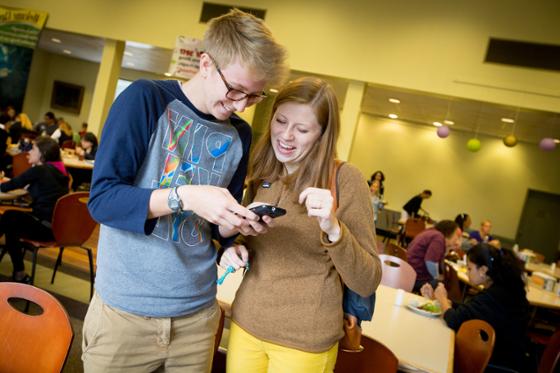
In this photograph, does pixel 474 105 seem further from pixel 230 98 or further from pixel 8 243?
pixel 230 98

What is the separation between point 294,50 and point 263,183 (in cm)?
728

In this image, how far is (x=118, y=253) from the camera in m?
1.13

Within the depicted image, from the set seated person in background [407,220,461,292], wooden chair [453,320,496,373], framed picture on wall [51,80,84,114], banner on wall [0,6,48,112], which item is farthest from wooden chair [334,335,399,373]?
framed picture on wall [51,80,84,114]

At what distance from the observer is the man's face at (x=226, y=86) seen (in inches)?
44.3

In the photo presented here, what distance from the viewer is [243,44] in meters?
1.11

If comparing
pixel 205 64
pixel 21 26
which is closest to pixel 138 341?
pixel 205 64

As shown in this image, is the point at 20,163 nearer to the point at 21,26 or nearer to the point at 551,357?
the point at 551,357

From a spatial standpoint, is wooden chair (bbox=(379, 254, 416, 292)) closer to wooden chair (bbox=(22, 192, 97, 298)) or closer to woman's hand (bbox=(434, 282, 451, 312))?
woman's hand (bbox=(434, 282, 451, 312))

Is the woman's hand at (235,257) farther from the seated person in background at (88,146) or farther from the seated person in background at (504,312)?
the seated person in background at (88,146)

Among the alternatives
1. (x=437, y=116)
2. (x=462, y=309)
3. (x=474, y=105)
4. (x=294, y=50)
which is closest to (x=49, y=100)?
(x=294, y=50)

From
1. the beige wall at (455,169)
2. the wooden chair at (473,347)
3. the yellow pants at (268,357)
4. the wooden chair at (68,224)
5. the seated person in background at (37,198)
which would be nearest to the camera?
the yellow pants at (268,357)

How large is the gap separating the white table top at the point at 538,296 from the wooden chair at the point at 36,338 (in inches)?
155

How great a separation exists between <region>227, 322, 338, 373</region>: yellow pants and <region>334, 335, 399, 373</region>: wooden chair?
0.41 meters

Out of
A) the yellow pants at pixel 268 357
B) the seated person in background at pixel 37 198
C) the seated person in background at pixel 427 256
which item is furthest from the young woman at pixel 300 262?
the seated person in background at pixel 427 256
